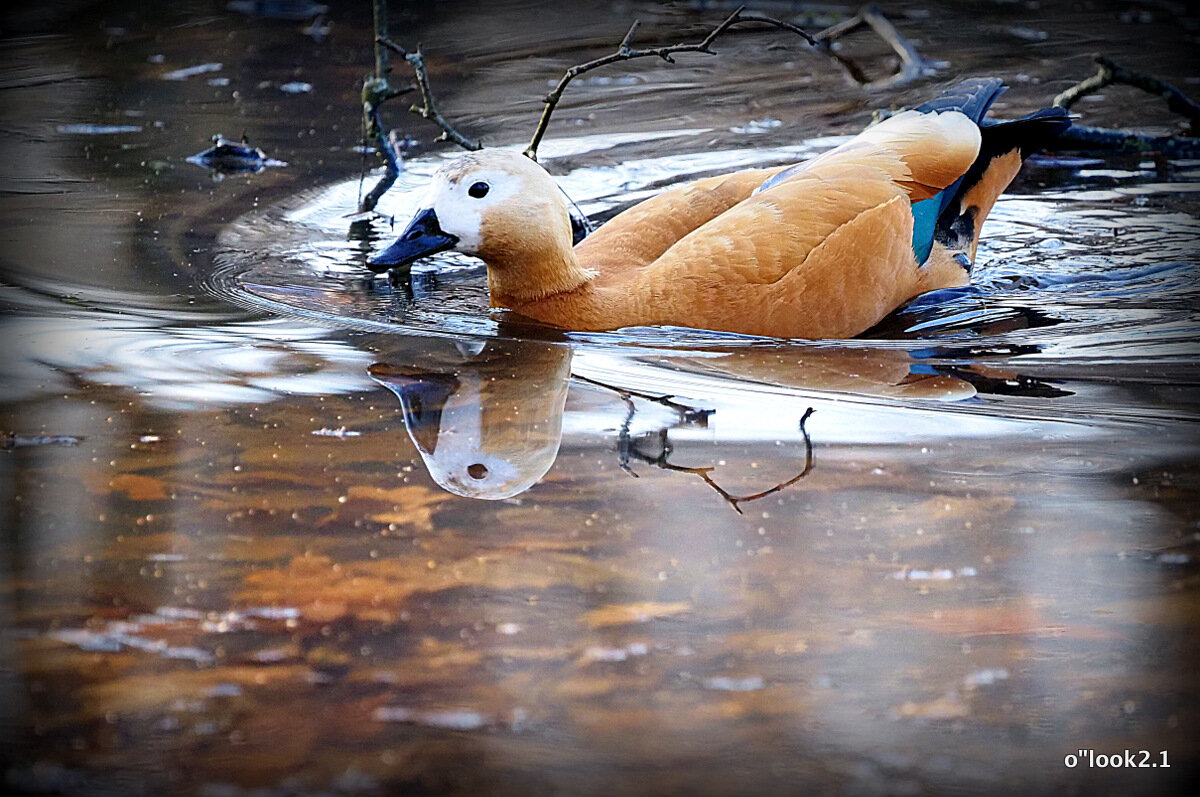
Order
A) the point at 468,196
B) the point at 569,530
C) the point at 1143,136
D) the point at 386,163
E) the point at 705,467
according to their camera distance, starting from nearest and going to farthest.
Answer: the point at 569,530
the point at 705,467
the point at 468,196
the point at 386,163
the point at 1143,136

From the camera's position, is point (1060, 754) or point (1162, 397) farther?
point (1162, 397)

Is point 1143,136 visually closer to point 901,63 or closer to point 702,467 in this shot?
point 901,63

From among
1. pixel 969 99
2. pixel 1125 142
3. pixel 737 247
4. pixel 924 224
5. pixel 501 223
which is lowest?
pixel 1125 142

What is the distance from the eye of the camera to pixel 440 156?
723cm

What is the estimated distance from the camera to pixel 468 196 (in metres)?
4.60

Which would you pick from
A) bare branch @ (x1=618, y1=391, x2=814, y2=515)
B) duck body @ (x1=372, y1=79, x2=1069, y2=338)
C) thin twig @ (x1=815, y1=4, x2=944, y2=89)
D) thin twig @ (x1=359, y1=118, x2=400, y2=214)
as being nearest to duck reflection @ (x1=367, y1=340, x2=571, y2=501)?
bare branch @ (x1=618, y1=391, x2=814, y2=515)

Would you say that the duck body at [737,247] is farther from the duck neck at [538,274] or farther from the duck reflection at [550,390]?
the duck reflection at [550,390]

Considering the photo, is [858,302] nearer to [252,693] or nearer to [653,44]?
[252,693]

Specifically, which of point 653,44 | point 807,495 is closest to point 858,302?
point 807,495

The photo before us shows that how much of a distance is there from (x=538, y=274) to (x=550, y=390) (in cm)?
84

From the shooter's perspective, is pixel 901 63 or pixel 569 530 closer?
pixel 569 530

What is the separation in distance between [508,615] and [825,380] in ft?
5.37

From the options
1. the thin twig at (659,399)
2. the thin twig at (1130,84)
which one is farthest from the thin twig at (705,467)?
the thin twig at (1130,84)

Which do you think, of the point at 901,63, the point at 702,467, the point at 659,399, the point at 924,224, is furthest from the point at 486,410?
the point at 901,63
